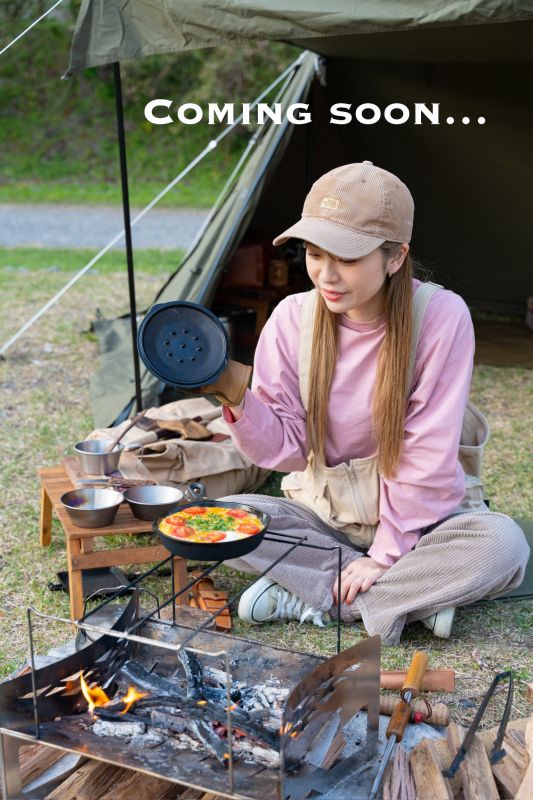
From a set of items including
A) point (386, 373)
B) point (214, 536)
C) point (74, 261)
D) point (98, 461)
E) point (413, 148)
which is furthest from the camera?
point (74, 261)

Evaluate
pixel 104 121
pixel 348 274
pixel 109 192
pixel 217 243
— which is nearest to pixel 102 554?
pixel 348 274

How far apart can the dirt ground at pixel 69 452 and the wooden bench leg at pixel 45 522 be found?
0.04 metres

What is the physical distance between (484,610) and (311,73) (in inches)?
138

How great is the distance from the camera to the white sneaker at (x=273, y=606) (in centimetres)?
265

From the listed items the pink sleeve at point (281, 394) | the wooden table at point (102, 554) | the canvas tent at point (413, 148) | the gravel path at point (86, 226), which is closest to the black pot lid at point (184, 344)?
the pink sleeve at point (281, 394)

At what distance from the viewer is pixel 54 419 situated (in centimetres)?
457

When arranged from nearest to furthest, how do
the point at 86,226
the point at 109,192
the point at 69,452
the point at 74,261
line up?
the point at 69,452 < the point at 74,261 < the point at 86,226 < the point at 109,192

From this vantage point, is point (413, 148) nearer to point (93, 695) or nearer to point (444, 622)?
point (444, 622)

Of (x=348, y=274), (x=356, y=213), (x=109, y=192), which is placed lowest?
(x=348, y=274)

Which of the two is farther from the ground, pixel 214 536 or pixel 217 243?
pixel 217 243

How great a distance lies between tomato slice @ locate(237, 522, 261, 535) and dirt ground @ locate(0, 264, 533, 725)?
0.67 meters

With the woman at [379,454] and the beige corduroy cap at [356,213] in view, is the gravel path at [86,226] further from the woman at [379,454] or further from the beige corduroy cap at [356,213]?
the beige corduroy cap at [356,213]

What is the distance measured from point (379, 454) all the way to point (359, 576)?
1.11 ft

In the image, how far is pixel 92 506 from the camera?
2717 mm
